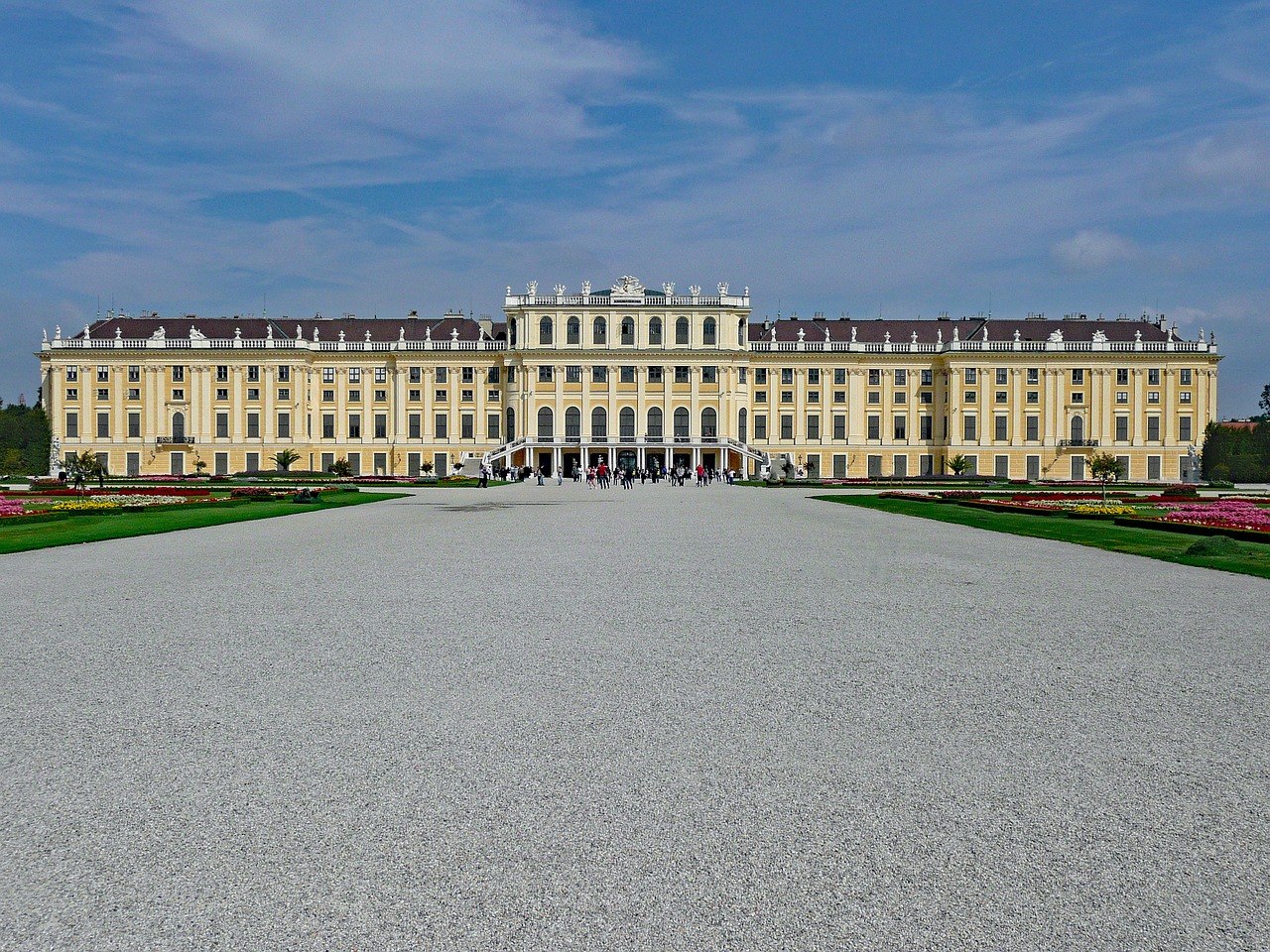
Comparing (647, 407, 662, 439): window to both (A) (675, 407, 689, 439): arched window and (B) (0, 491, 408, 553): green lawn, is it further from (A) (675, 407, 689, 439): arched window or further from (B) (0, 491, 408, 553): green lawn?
(B) (0, 491, 408, 553): green lawn

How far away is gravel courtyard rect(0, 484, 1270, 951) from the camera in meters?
3.55

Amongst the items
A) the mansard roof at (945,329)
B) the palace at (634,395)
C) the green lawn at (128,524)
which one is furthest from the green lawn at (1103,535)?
the mansard roof at (945,329)

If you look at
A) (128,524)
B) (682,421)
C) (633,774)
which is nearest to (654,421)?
(682,421)

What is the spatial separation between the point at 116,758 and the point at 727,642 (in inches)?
194

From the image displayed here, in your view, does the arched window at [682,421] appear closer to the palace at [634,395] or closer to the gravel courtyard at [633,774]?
the palace at [634,395]

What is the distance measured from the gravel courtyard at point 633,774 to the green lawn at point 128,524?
28.8 feet

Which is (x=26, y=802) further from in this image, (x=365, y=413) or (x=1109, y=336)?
(x=1109, y=336)

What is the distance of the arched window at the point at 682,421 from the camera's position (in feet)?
271

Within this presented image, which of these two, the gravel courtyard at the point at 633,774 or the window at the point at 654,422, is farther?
the window at the point at 654,422

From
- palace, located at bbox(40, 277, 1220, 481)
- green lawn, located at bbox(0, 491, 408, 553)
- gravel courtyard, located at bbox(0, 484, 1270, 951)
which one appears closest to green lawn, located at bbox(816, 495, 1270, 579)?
gravel courtyard, located at bbox(0, 484, 1270, 951)

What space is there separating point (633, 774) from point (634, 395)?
78064 millimetres

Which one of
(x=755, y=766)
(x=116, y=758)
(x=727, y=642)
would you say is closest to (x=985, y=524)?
(x=727, y=642)

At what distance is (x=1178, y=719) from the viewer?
5.94 meters

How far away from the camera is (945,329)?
86625 millimetres
